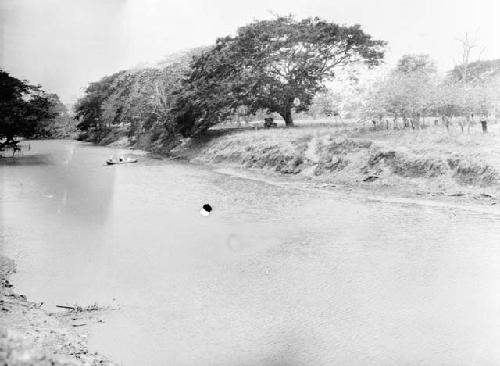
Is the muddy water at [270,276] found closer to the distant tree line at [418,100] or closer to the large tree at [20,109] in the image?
the distant tree line at [418,100]

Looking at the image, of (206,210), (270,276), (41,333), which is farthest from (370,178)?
(41,333)

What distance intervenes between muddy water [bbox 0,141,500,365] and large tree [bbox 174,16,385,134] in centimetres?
2066

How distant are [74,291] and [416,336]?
6550mm

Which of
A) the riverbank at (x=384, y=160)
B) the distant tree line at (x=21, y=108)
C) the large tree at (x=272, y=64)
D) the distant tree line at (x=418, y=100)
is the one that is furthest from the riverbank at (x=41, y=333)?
the large tree at (x=272, y=64)

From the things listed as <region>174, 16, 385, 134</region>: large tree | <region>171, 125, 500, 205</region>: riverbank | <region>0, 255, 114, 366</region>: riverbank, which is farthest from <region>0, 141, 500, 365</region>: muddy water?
<region>174, 16, 385, 134</region>: large tree

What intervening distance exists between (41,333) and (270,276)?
5082 mm

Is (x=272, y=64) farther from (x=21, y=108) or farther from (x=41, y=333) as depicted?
(x=41, y=333)

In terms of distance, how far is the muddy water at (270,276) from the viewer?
7312mm

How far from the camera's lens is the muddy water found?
731 centimetres

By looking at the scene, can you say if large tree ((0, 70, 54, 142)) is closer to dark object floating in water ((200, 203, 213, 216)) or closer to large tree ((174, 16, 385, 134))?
large tree ((174, 16, 385, 134))

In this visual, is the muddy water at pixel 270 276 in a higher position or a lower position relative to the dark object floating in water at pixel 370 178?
lower

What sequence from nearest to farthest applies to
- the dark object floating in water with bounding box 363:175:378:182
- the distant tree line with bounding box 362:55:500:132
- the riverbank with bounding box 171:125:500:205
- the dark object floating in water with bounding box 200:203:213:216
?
the dark object floating in water with bounding box 200:203:213:216 < the riverbank with bounding box 171:125:500:205 < the dark object floating in water with bounding box 363:175:378:182 < the distant tree line with bounding box 362:55:500:132

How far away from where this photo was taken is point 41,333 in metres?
6.98

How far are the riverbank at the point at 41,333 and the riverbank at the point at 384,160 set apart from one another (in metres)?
15.5
